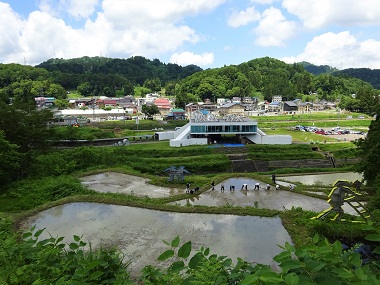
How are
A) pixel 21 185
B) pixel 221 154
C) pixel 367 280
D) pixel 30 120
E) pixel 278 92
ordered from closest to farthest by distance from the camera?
pixel 367 280
pixel 21 185
pixel 30 120
pixel 221 154
pixel 278 92

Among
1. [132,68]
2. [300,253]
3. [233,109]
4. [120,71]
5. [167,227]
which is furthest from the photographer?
[132,68]

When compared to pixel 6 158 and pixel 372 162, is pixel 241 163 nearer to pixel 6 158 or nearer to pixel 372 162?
pixel 372 162

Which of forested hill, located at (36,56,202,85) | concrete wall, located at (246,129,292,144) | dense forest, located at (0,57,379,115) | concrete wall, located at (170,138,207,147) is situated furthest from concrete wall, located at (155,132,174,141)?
forested hill, located at (36,56,202,85)

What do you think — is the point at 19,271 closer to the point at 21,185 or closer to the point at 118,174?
the point at 21,185

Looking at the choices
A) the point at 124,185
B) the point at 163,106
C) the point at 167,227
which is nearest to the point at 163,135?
the point at 124,185

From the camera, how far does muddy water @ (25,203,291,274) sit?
11672 millimetres

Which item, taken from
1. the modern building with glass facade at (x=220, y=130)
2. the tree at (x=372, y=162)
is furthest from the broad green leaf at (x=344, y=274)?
the modern building with glass facade at (x=220, y=130)

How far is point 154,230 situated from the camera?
44.8 ft

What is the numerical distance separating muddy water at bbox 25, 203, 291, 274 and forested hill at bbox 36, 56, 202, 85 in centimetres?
12697

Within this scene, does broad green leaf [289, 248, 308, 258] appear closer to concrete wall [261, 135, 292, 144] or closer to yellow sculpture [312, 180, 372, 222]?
yellow sculpture [312, 180, 372, 222]

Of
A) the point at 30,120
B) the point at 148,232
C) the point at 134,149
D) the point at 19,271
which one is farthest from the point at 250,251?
the point at 134,149

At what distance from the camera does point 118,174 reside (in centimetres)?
2561

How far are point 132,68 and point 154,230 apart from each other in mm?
155898

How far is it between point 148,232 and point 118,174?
13.0m
